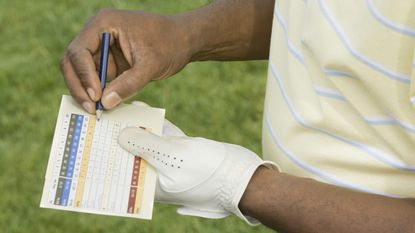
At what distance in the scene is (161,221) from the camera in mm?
Answer: 2379

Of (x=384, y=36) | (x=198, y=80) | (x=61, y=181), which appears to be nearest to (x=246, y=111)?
(x=198, y=80)

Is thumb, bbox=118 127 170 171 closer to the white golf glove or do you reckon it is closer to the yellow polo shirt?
the white golf glove

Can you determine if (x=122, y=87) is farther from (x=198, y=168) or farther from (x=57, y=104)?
(x=57, y=104)

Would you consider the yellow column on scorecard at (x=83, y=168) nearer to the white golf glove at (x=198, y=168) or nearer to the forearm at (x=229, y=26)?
the white golf glove at (x=198, y=168)

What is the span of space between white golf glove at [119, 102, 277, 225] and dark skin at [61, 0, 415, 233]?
0.08ft

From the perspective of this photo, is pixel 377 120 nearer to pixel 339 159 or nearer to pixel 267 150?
pixel 339 159

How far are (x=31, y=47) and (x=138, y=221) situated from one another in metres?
0.86

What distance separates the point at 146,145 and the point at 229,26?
14.0 inches

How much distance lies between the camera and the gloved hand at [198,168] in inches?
46.4

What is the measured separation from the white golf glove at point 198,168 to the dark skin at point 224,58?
23mm

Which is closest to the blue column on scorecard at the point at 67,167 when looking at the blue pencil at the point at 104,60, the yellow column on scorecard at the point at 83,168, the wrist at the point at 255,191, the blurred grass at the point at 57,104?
the yellow column on scorecard at the point at 83,168

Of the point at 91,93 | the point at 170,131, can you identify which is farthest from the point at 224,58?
the point at 91,93

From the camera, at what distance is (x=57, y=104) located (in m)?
2.62

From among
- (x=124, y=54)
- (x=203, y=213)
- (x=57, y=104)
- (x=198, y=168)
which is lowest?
(x=57, y=104)
